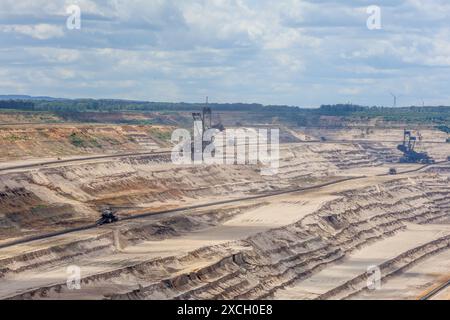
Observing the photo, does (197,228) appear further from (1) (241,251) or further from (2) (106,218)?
(1) (241,251)

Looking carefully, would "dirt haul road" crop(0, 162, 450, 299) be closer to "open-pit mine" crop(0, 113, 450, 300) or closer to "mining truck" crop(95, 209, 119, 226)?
"open-pit mine" crop(0, 113, 450, 300)

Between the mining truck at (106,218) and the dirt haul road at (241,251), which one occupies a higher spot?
the mining truck at (106,218)

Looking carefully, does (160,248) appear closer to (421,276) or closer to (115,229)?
(115,229)

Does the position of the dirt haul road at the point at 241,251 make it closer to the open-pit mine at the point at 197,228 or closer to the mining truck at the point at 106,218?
the open-pit mine at the point at 197,228

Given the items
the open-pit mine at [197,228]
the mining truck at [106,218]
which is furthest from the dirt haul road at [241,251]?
the mining truck at [106,218]

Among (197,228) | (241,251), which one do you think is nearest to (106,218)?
(197,228)

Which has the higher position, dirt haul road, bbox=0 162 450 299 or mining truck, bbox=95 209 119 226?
mining truck, bbox=95 209 119 226

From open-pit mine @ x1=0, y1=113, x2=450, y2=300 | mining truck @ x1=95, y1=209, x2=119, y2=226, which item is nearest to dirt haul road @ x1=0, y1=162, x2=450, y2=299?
open-pit mine @ x1=0, y1=113, x2=450, y2=300

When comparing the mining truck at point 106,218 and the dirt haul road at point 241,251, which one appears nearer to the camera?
the dirt haul road at point 241,251

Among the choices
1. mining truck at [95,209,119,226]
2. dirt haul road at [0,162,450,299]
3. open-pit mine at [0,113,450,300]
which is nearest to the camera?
dirt haul road at [0,162,450,299]
